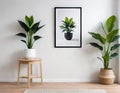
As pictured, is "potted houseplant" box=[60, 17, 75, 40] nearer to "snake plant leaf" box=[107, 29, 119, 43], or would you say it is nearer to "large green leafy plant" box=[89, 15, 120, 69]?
"large green leafy plant" box=[89, 15, 120, 69]

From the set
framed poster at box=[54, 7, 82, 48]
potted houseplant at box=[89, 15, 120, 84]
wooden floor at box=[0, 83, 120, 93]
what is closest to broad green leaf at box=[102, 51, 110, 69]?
potted houseplant at box=[89, 15, 120, 84]

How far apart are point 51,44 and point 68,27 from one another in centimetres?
55

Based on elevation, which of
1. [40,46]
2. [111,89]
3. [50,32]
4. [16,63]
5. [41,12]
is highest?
[41,12]

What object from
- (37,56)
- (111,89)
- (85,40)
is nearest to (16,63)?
(37,56)

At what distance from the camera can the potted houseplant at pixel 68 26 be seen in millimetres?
5219

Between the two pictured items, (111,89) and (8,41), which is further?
(8,41)

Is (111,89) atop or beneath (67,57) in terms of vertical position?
beneath

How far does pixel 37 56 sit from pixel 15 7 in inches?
48.3

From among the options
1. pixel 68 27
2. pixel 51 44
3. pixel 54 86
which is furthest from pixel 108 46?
pixel 54 86

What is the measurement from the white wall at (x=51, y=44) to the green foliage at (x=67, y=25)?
25cm

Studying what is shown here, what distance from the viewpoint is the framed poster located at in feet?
17.1

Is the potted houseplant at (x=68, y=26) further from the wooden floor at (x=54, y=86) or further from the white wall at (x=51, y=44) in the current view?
the wooden floor at (x=54, y=86)

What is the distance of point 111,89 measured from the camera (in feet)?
14.8

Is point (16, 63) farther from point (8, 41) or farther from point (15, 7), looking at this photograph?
point (15, 7)
